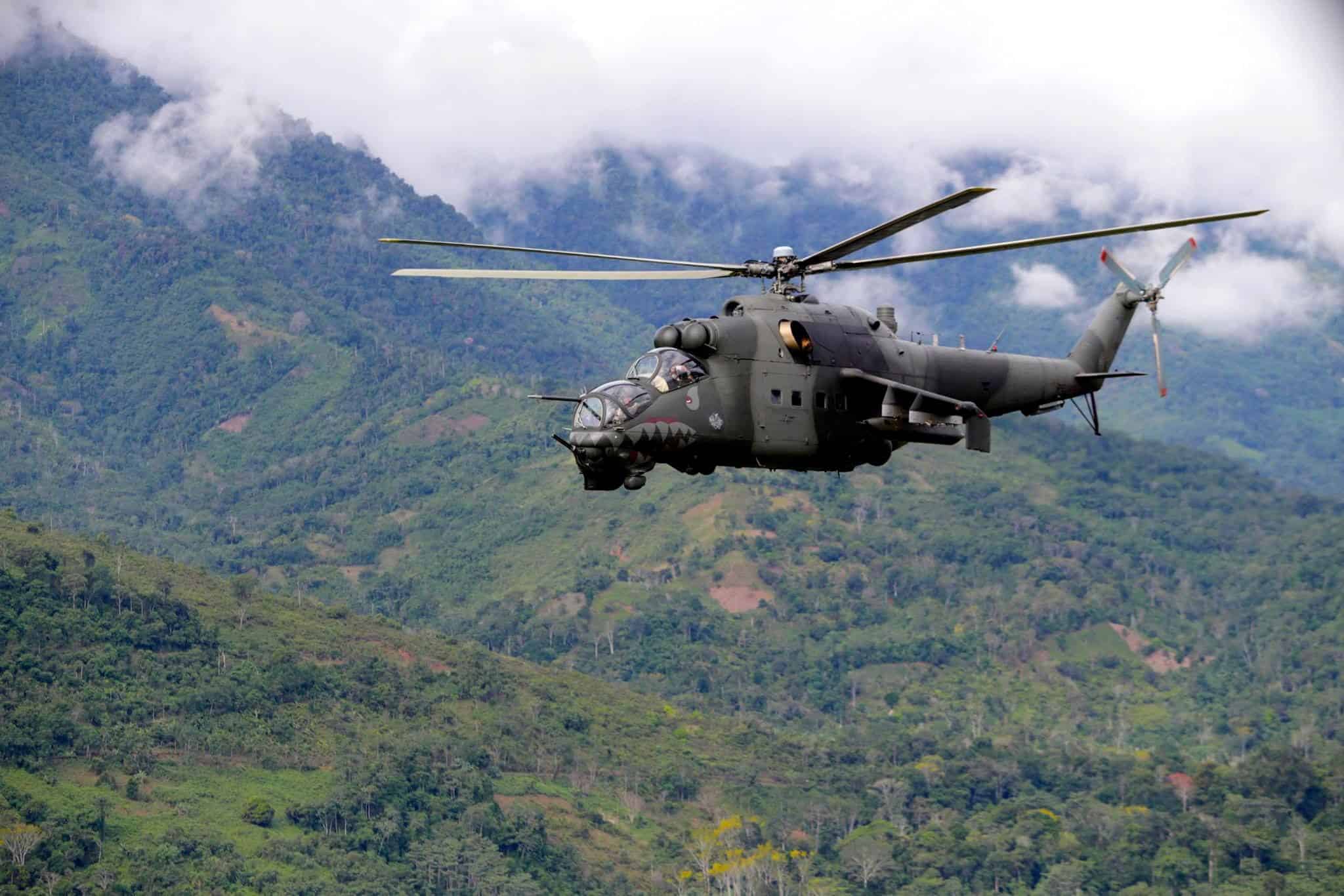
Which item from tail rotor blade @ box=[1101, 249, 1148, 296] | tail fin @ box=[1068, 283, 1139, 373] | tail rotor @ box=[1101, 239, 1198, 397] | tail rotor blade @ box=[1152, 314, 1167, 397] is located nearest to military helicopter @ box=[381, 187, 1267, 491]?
tail rotor blade @ box=[1152, 314, 1167, 397]

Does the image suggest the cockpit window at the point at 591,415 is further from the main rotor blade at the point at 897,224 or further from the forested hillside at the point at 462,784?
the forested hillside at the point at 462,784

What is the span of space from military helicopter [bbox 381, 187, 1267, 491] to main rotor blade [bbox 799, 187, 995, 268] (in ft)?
0.33

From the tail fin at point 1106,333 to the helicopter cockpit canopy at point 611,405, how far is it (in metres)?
17.1

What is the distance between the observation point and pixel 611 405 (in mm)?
40156

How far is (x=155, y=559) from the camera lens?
173 meters

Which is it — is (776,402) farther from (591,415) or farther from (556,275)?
(556,275)

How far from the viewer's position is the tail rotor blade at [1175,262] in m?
51.3

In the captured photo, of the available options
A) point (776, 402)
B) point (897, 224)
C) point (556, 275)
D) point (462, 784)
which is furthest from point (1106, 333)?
point (462, 784)

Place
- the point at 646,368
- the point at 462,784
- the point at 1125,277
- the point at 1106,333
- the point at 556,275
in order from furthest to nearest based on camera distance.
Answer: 1. the point at 462,784
2. the point at 1125,277
3. the point at 1106,333
4. the point at 646,368
5. the point at 556,275

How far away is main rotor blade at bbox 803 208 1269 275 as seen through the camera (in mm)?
35250

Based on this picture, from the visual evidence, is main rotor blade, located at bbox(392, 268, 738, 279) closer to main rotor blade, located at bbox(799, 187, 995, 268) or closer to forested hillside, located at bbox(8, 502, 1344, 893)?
main rotor blade, located at bbox(799, 187, 995, 268)

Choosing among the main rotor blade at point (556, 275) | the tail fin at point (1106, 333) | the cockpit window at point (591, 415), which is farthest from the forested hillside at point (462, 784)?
the cockpit window at point (591, 415)

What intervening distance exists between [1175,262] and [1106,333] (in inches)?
106

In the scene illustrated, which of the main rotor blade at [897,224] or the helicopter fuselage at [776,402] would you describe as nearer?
the main rotor blade at [897,224]
